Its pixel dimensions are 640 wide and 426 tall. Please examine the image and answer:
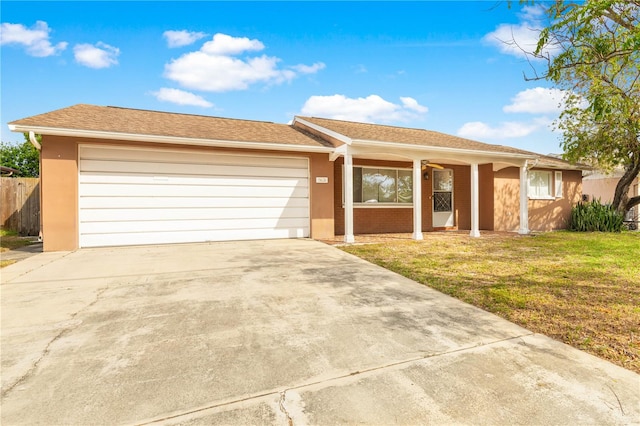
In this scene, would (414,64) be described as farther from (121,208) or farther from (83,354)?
(83,354)

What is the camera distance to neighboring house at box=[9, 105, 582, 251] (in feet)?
24.5

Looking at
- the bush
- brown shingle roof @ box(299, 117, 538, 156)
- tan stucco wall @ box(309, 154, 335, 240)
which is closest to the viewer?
brown shingle roof @ box(299, 117, 538, 156)

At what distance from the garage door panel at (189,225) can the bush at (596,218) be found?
39.7 feet

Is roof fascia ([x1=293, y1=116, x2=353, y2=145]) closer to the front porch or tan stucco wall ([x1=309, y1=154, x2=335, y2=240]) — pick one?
tan stucco wall ([x1=309, y1=154, x2=335, y2=240])

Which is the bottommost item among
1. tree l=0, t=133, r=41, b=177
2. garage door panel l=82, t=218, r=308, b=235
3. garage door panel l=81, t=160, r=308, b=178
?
garage door panel l=82, t=218, r=308, b=235

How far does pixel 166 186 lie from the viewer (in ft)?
27.7

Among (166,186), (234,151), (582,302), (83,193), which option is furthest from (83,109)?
(582,302)

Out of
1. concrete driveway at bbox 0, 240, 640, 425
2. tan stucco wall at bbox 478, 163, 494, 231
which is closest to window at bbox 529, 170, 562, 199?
tan stucco wall at bbox 478, 163, 494, 231

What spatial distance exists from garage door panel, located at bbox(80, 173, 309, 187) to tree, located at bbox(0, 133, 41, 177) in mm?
23395

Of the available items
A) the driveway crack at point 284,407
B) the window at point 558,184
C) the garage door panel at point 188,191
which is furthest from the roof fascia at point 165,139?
the window at point 558,184

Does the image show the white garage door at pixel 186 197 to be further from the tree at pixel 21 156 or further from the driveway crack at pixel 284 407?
the tree at pixel 21 156

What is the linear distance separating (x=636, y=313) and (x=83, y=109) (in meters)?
12.7

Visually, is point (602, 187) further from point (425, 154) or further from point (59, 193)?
point (59, 193)

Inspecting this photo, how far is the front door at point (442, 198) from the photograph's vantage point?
12.5 metres
